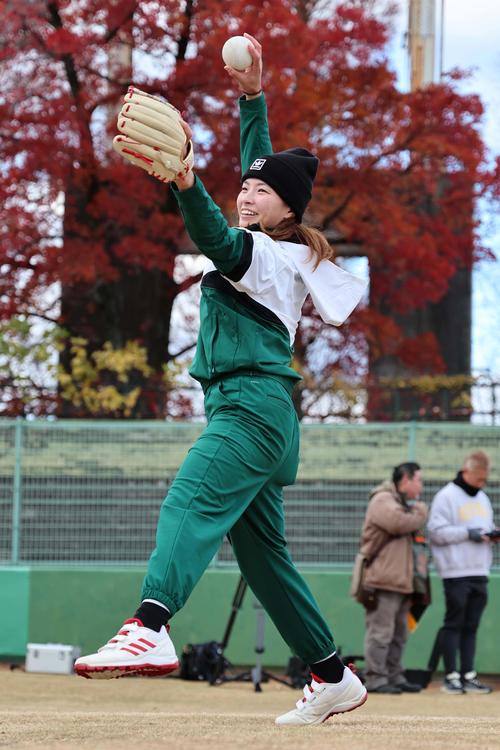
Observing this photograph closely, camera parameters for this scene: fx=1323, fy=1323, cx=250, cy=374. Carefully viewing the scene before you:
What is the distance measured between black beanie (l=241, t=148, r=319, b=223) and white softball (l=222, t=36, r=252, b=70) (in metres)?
0.36

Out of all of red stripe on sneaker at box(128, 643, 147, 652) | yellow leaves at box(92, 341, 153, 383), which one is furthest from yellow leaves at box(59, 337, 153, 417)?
red stripe on sneaker at box(128, 643, 147, 652)

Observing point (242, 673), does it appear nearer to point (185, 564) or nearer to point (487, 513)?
point (487, 513)

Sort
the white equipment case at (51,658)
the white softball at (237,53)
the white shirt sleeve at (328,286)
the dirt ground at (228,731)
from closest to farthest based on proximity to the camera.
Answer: the dirt ground at (228,731) → the white shirt sleeve at (328,286) → the white softball at (237,53) → the white equipment case at (51,658)

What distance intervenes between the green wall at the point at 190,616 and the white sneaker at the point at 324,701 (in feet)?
21.9

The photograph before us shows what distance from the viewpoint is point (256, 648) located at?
10.0 m

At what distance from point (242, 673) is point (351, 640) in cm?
114

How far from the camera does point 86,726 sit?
4688 millimetres

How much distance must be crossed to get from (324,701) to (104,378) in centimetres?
886

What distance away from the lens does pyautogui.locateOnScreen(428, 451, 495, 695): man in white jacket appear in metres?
10.4

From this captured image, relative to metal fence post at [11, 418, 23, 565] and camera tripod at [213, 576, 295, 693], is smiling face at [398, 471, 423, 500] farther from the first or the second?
metal fence post at [11, 418, 23, 565]

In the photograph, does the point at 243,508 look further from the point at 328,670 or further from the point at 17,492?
the point at 17,492

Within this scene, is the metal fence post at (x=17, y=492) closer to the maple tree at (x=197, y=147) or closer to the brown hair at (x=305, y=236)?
the maple tree at (x=197, y=147)

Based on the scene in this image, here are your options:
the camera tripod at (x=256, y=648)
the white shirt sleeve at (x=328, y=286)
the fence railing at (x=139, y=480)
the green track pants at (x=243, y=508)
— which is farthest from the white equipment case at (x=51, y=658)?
the white shirt sleeve at (x=328, y=286)

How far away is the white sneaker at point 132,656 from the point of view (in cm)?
398
